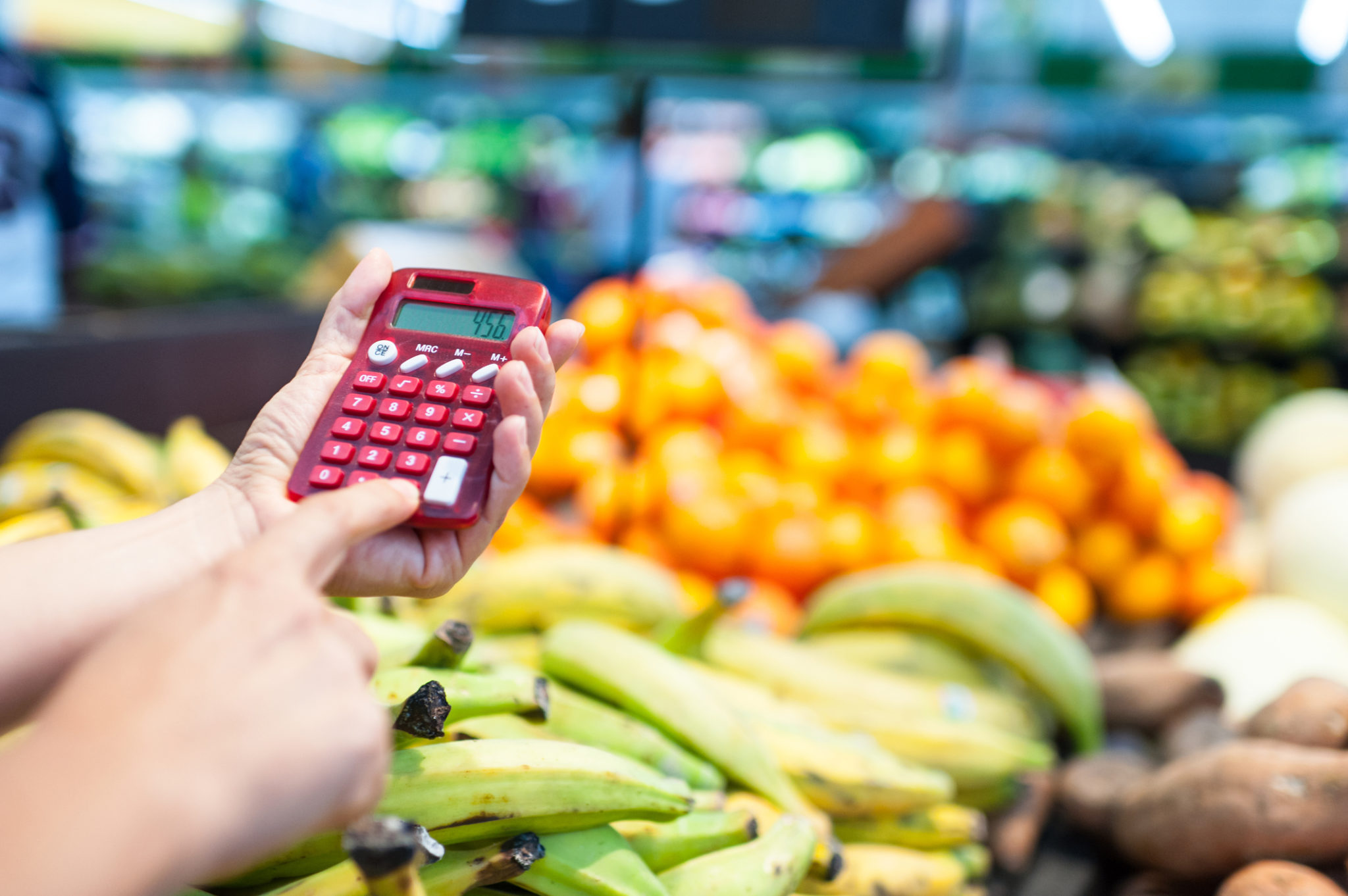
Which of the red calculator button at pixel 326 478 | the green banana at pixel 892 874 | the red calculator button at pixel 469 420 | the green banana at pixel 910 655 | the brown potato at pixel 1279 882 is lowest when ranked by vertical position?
the green banana at pixel 892 874

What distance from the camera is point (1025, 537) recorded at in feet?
5.41

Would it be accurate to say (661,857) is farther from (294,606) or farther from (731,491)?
(731,491)

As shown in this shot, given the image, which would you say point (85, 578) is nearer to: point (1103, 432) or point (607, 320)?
point (607, 320)

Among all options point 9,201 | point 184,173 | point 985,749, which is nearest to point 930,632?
point 985,749

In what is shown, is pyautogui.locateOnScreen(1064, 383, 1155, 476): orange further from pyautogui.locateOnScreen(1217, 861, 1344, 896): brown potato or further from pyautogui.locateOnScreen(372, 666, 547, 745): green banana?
pyautogui.locateOnScreen(372, 666, 547, 745): green banana

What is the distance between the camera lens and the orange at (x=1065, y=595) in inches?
63.6

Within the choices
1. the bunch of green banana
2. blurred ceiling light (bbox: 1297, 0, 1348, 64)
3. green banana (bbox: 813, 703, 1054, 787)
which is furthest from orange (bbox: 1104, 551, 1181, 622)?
blurred ceiling light (bbox: 1297, 0, 1348, 64)

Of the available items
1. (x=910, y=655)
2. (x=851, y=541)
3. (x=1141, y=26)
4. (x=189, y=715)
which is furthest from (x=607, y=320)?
(x=1141, y=26)

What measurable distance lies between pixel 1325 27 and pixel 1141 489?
561cm

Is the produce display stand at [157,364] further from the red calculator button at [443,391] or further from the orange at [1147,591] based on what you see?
the orange at [1147,591]

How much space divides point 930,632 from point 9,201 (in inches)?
90.8

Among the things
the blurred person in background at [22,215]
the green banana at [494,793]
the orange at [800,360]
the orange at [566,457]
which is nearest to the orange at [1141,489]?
the orange at [800,360]

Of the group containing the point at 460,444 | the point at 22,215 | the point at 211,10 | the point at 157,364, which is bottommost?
the point at 157,364

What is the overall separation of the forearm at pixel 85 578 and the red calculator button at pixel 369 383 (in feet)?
0.37
